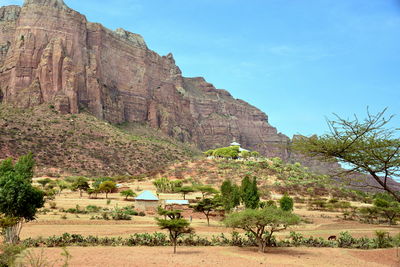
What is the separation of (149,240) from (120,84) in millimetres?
106585

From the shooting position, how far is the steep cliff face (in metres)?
96.1

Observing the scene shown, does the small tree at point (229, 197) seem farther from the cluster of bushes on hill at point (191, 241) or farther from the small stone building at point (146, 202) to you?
the cluster of bushes on hill at point (191, 241)

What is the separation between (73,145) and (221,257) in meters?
67.6

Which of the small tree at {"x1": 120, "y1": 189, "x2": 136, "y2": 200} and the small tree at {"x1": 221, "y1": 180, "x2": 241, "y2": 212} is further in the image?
the small tree at {"x1": 120, "y1": 189, "x2": 136, "y2": 200}

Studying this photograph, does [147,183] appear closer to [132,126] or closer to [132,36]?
[132,126]

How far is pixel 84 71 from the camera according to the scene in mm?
105688

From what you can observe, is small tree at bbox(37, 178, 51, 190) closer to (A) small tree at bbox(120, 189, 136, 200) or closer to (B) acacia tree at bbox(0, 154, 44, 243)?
(A) small tree at bbox(120, 189, 136, 200)

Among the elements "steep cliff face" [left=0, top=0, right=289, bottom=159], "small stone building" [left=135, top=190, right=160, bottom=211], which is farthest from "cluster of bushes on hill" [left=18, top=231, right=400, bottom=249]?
"steep cliff face" [left=0, top=0, right=289, bottom=159]

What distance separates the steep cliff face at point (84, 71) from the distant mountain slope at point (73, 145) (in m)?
6.96

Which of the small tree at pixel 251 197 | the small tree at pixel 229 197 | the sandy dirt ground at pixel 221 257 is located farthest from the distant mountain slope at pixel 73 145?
the sandy dirt ground at pixel 221 257

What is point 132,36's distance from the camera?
463 feet

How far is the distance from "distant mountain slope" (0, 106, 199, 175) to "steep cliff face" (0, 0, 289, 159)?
696 cm

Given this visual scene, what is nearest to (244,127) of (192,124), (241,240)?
(192,124)

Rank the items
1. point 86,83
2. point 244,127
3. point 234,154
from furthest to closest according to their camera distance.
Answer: point 244,127 → point 86,83 → point 234,154
